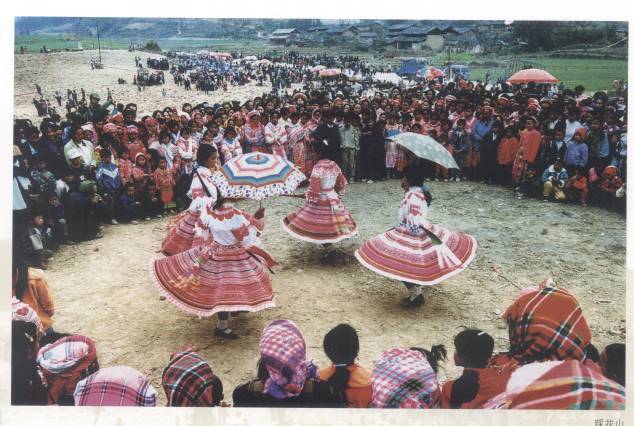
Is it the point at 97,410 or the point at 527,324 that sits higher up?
the point at 527,324

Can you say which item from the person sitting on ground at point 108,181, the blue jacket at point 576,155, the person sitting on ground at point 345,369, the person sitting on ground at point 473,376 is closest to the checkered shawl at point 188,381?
the person sitting on ground at point 345,369

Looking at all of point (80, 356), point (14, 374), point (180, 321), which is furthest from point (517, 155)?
point (14, 374)

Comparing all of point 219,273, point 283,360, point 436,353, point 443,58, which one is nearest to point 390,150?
point 443,58

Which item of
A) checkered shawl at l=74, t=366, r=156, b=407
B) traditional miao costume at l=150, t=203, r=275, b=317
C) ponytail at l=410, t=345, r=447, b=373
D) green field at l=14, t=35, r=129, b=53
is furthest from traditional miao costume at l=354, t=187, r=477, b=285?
green field at l=14, t=35, r=129, b=53

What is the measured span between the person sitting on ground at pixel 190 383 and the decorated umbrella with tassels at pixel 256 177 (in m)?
1.27

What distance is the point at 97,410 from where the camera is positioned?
433 centimetres

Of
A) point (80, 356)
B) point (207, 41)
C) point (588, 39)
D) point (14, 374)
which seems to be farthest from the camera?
point (207, 41)

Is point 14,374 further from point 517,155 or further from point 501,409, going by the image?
point 517,155

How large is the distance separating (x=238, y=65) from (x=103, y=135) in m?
1.57

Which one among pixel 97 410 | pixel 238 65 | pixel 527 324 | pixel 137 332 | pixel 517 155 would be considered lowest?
pixel 97 410

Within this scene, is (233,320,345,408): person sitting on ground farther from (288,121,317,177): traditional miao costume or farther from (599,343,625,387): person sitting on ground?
(288,121,317,177): traditional miao costume

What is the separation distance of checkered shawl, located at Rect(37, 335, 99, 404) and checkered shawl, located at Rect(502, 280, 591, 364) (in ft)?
10.5

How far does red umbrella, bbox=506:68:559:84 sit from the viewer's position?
5543 millimetres

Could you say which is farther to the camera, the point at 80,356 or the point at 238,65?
the point at 238,65
